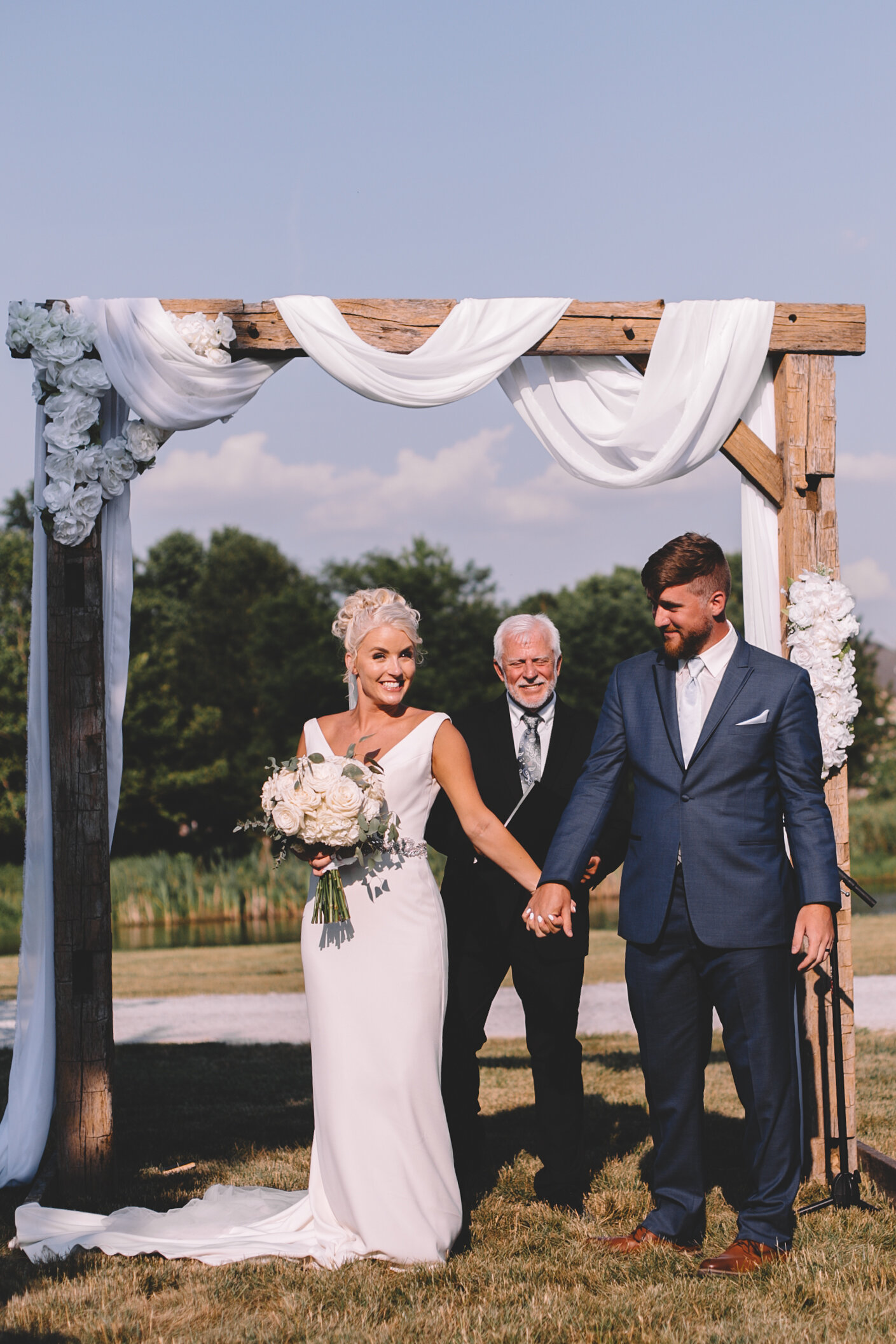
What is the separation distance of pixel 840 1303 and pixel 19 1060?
3381mm

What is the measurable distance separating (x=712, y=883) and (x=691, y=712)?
23.4 inches

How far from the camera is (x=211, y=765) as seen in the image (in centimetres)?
3175

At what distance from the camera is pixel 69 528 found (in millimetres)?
5289

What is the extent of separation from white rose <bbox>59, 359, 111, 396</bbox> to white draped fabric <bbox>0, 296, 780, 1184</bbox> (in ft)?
0.17

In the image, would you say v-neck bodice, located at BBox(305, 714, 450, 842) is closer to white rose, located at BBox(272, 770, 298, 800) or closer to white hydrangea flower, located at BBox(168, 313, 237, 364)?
white rose, located at BBox(272, 770, 298, 800)

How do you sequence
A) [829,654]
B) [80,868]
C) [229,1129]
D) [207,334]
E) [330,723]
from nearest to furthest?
1. [330,723]
2. [80,868]
3. [207,334]
4. [829,654]
5. [229,1129]

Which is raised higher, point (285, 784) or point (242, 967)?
point (285, 784)

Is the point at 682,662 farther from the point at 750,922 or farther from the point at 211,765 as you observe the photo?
the point at 211,765

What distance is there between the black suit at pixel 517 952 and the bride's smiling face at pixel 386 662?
0.82 metres

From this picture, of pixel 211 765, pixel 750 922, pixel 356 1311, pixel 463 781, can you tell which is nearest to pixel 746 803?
pixel 750 922

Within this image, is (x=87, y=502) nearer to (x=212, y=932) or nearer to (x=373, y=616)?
(x=373, y=616)

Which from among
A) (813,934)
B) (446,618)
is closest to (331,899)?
(813,934)

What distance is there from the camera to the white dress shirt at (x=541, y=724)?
206 inches

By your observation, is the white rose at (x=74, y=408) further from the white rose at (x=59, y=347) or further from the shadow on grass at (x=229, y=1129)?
the shadow on grass at (x=229, y=1129)
